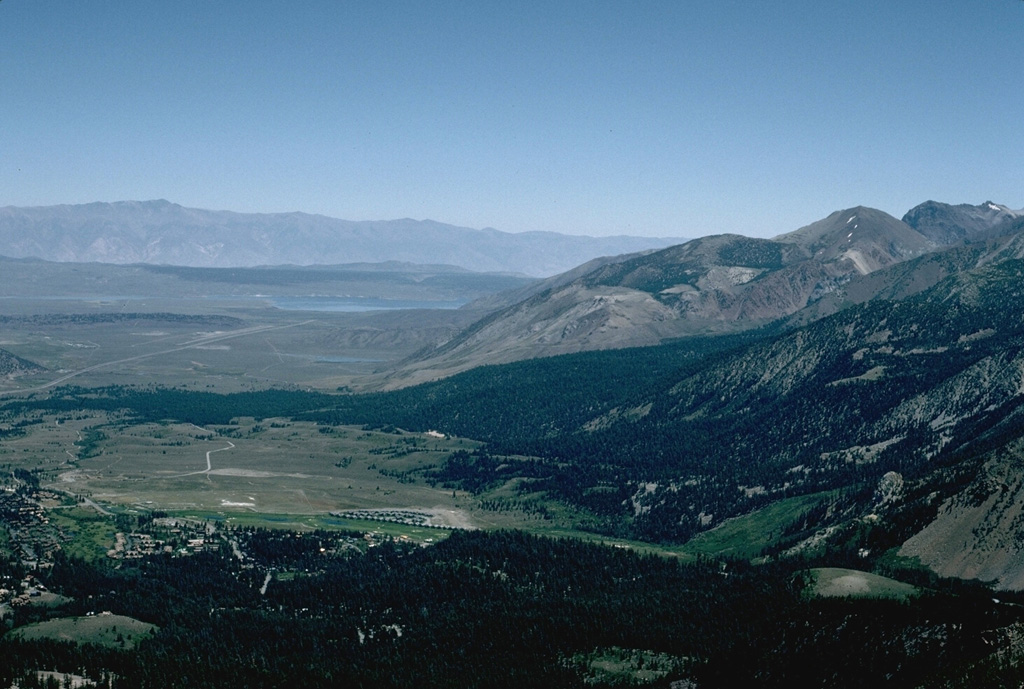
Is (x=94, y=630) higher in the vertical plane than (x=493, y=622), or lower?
lower

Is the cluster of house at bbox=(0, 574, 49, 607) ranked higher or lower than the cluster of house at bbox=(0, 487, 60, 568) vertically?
lower

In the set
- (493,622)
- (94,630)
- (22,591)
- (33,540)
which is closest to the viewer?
(94,630)

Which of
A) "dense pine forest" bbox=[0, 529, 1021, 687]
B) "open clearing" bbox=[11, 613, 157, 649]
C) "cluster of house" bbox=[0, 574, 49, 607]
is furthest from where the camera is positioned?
"cluster of house" bbox=[0, 574, 49, 607]

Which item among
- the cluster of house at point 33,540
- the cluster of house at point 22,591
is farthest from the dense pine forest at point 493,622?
the cluster of house at point 33,540

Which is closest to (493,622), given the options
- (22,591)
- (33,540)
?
(22,591)

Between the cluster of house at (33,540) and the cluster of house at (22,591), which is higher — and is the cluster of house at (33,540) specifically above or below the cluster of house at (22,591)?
above

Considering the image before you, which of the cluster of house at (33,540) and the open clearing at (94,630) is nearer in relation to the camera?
the open clearing at (94,630)

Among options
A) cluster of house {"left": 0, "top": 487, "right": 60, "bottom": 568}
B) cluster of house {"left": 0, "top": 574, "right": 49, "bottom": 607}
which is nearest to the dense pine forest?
cluster of house {"left": 0, "top": 574, "right": 49, "bottom": 607}

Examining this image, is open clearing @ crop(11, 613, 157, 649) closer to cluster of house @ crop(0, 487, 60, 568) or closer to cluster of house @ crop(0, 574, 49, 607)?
cluster of house @ crop(0, 574, 49, 607)

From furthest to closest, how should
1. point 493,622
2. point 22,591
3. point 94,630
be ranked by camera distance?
1. point 22,591
2. point 493,622
3. point 94,630

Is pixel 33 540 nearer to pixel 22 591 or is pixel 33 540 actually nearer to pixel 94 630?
pixel 22 591

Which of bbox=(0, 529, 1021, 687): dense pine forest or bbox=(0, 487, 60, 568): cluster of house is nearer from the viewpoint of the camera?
bbox=(0, 529, 1021, 687): dense pine forest

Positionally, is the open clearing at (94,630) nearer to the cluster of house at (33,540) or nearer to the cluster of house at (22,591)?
the cluster of house at (22,591)
